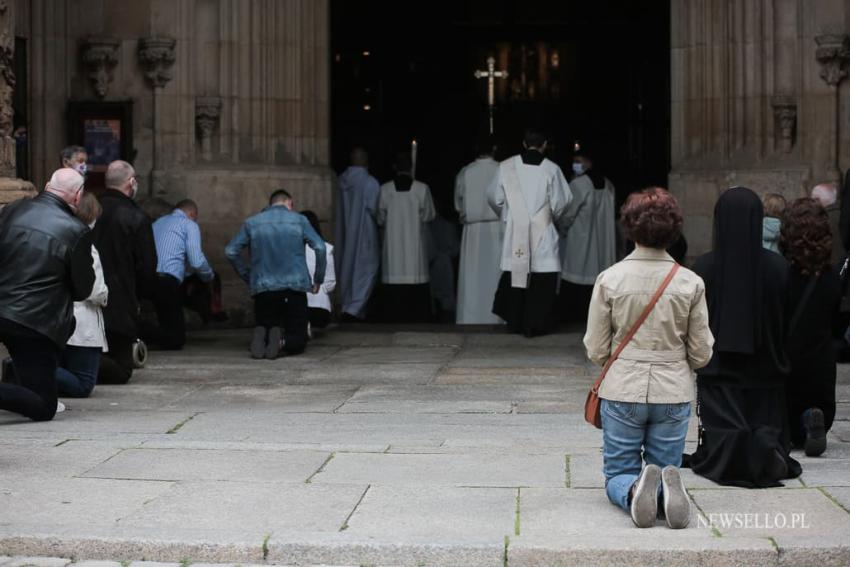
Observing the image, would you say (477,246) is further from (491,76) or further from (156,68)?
(491,76)

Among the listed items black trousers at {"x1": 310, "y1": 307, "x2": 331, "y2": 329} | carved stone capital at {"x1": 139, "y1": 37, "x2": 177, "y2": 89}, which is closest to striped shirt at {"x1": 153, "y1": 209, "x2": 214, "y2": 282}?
black trousers at {"x1": 310, "y1": 307, "x2": 331, "y2": 329}

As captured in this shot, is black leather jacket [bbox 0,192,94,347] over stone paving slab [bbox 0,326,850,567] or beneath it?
over

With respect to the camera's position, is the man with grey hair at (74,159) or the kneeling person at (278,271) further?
the kneeling person at (278,271)

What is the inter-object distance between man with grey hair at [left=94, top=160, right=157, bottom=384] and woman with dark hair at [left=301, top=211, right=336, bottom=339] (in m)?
2.65

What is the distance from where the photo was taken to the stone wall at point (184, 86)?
15.7 m

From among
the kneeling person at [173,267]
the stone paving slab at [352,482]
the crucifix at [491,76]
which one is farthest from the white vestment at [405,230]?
the stone paving slab at [352,482]

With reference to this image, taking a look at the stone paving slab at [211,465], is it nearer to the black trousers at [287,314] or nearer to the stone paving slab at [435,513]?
the stone paving slab at [435,513]

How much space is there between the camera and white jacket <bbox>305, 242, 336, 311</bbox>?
49.0ft

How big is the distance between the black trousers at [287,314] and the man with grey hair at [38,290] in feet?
12.9

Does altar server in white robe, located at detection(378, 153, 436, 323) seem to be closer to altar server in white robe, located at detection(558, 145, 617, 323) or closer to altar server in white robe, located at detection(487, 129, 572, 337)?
altar server in white robe, located at detection(558, 145, 617, 323)

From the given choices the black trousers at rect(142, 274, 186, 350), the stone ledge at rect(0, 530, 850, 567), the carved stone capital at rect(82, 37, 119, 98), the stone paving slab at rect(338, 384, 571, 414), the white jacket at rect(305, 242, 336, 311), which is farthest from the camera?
the carved stone capital at rect(82, 37, 119, 98)

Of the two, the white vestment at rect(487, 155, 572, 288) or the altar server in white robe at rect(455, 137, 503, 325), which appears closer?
the white vestment at rect(487, 155, 572, 288)

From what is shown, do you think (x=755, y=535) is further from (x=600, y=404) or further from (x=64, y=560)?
(x=64, y=560)

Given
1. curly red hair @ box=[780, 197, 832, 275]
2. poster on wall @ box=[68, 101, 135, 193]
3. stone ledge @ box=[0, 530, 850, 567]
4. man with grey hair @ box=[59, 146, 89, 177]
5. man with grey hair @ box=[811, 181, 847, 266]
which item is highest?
poster on wall @ box=[68, 101, 135, 193]
